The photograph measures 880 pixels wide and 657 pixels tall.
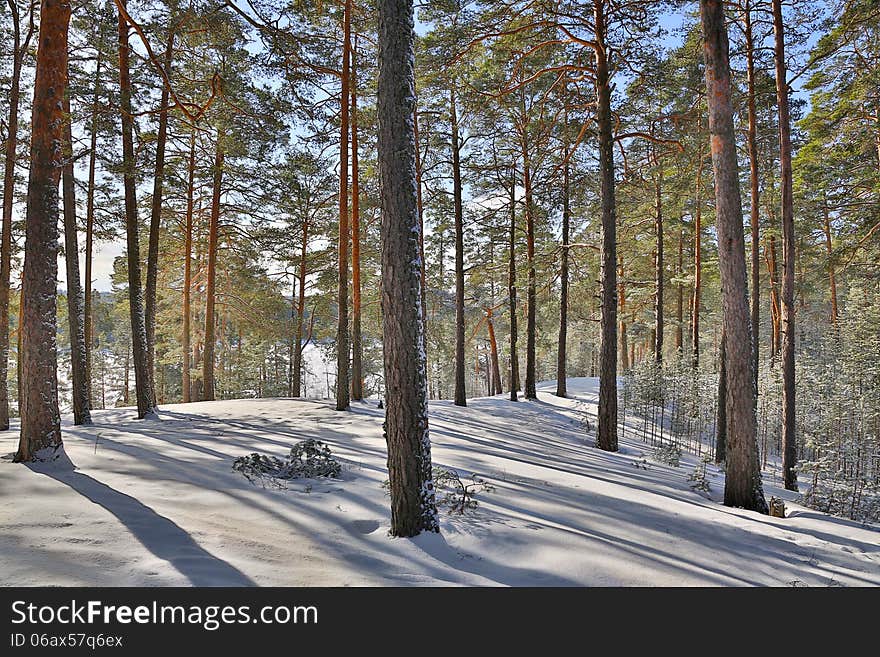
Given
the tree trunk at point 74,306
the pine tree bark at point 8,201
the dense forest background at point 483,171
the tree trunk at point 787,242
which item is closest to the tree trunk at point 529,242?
the dense forest background at point 483,171

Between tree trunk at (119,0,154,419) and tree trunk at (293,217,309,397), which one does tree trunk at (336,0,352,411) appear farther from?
tree trunk at (293,217,309,397)

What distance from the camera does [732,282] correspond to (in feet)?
18.7

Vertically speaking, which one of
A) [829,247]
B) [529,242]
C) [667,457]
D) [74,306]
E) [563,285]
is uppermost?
[829,247]

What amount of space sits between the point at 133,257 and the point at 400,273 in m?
8.83

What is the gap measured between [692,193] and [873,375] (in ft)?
29.2

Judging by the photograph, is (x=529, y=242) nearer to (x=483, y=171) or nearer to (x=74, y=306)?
(x=483, y=171)

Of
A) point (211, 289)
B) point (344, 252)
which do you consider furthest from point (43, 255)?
point (211, 289)

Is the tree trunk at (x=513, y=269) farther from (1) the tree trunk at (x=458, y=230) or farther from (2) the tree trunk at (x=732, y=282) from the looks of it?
(2) the tree trunk at (x=732, y=282)

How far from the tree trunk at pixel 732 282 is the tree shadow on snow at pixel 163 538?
5.90m

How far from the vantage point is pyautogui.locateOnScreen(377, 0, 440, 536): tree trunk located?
3791 mm

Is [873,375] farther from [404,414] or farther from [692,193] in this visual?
[404,414]

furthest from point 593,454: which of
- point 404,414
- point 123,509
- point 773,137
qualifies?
point 773,137

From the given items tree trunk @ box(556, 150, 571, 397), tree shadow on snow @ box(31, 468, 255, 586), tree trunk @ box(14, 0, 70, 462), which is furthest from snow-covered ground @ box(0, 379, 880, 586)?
tree trunk @ box(556, 150, 571, 397)
